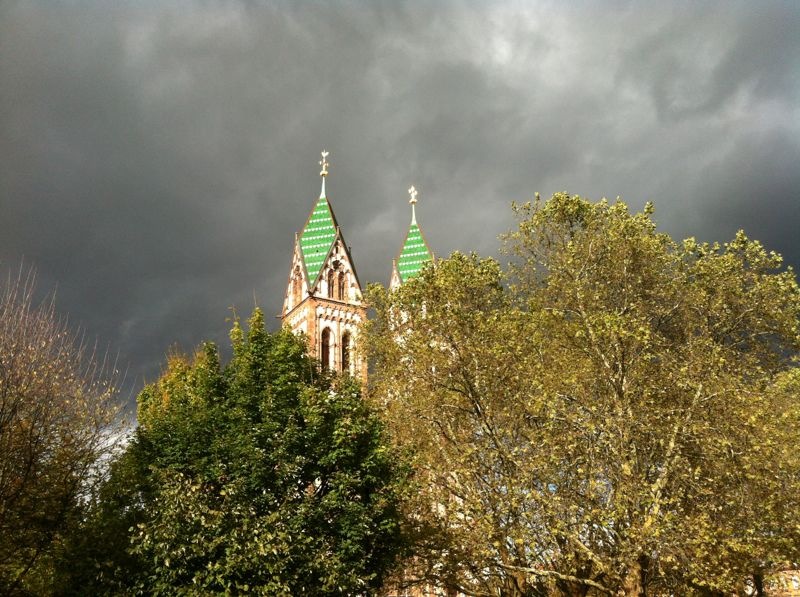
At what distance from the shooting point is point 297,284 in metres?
54.3

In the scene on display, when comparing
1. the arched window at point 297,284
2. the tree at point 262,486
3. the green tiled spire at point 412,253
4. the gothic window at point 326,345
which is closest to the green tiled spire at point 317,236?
the arched window at point 297,284

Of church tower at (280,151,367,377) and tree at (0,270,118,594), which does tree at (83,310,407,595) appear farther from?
church tower at (280,151,367,377)

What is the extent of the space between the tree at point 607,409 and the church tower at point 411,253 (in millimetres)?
34913

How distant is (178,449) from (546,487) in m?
9.02

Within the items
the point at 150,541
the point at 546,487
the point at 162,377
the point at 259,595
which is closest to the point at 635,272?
the point at 546,487

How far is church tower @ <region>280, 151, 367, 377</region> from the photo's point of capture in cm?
5062

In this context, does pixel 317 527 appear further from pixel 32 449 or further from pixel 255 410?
pixel 32 449

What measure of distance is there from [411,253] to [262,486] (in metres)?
41.3

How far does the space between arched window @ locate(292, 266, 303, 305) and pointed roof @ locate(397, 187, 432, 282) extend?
7.87m

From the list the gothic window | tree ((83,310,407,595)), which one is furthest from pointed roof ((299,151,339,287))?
tree ((83,310,407,595))

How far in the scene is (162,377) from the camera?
37.2 meters

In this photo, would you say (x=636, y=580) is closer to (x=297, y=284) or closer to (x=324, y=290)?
(x=324, y=290)

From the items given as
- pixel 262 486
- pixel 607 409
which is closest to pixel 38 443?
pixel 262 486

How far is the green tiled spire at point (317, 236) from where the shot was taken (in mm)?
53438
